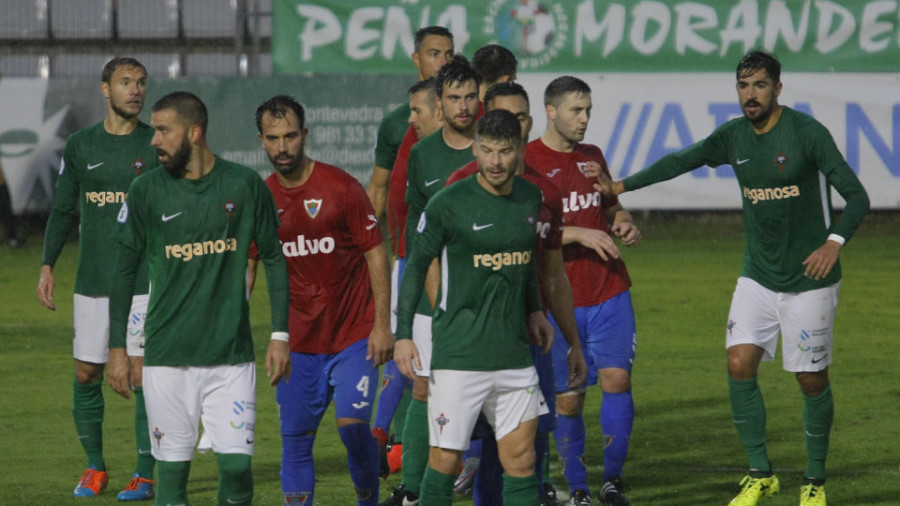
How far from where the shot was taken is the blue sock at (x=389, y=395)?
910 centimetres

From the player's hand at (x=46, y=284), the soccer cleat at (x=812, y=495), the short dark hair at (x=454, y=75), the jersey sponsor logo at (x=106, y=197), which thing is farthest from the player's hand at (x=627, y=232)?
the player's hand at (x=46, y=284)

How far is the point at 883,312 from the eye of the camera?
15852mm

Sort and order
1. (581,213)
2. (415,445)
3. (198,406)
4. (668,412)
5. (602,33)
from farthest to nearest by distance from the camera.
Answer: (602,33)
(668,412)
(581,213)
(415,445)
(198,406)

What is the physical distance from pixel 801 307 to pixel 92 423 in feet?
13.5

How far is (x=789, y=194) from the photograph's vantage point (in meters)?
8.38

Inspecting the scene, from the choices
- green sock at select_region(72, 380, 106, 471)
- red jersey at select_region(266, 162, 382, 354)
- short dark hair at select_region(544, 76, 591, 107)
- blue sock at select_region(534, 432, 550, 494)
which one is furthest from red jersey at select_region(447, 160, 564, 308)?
green sock at select_region(72, 380, 106, 471)

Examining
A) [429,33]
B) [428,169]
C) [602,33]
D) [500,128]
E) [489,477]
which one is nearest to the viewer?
[500,128]

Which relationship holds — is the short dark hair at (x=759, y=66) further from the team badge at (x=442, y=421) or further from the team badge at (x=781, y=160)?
the team badge at (x=442, y=421)

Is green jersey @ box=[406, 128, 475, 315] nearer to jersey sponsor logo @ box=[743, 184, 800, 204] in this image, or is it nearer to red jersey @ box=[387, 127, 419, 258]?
red jersey @ box=[387, 127, 419, 258]

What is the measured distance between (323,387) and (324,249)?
0.68 metres

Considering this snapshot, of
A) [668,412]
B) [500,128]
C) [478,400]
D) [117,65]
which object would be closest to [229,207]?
[500,128]

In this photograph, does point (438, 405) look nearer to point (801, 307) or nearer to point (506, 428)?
point (506, 428)

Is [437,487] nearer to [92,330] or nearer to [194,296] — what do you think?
[194,296]

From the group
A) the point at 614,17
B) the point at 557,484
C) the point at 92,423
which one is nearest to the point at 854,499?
the point at 557,484
